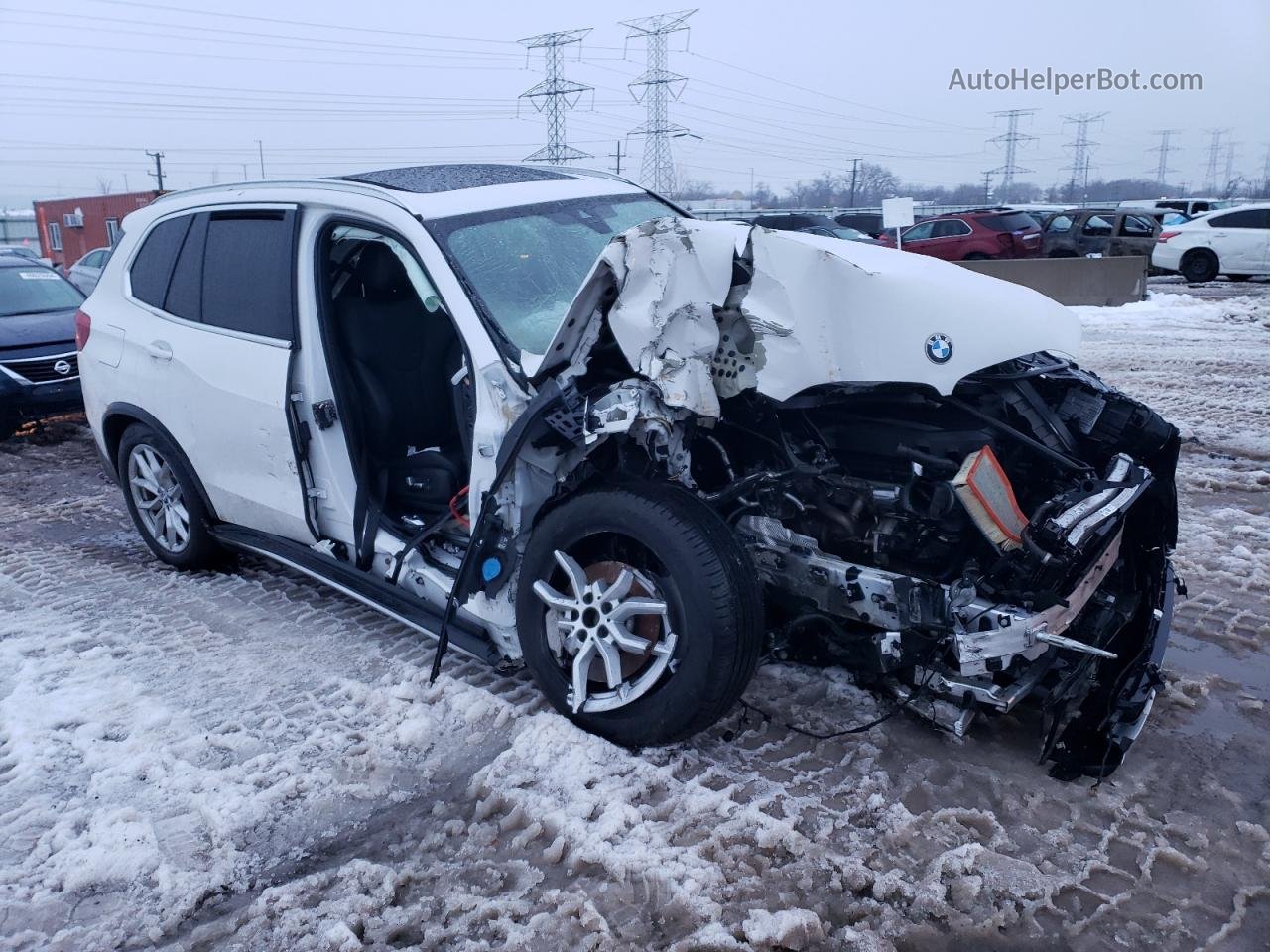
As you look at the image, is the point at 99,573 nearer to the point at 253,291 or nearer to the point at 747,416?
the point at 253,291

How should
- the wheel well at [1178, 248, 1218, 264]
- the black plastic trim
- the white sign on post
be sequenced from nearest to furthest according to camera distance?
1. the black plastic trim
2. the white sign on post
3. the wheel well at [1178, 248, 1218, 264]

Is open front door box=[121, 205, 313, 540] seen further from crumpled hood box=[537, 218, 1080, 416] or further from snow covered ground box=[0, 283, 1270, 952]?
crumpled hood box=[537, 218, 1080, 416]

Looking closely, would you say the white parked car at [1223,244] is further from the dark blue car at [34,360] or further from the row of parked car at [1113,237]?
the dark blue car at [34,360]

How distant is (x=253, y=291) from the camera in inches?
170

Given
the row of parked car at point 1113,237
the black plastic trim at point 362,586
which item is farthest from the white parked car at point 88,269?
the black plastic trim at point 362,586

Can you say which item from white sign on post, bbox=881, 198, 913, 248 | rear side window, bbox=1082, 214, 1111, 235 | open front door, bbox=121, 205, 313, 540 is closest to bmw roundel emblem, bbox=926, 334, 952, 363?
open front door, bbox=121, 205, 313, 540

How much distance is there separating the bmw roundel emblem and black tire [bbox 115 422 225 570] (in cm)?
362

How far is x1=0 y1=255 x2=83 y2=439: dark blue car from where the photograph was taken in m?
8.11

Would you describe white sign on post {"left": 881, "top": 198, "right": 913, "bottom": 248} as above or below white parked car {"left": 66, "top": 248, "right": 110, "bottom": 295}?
above

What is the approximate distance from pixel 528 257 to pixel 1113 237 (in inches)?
794

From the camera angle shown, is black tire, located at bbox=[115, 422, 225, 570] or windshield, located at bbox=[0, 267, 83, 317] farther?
windshield, located at bbox=[0, 267, 83, 317]

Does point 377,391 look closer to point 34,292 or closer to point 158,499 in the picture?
point 158,499

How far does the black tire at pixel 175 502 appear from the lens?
4.82 metres

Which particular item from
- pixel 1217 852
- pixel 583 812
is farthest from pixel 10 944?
pixel 1217 852
